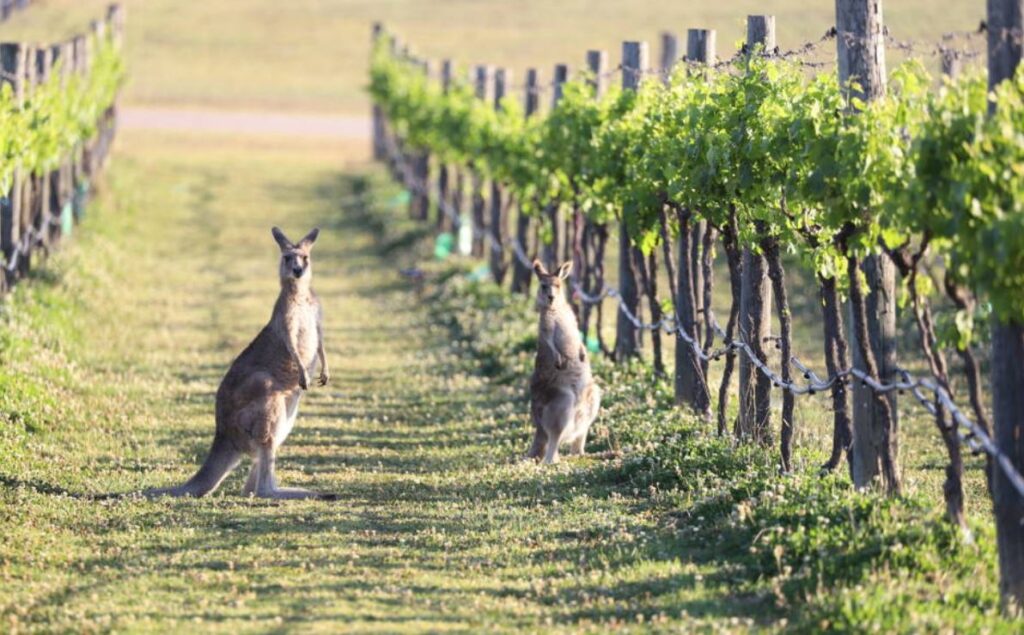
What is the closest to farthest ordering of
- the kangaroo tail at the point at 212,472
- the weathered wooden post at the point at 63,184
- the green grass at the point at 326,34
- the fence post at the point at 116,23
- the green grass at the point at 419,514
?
the green grass at the point at 419,514 → the kangaroo tail at the point at 212,472 → the weathered wooden post at the point at 63,184 → the fence post at the point at 116,23 → the green grass at the point at 326,34

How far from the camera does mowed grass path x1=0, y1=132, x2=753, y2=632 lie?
8.76m

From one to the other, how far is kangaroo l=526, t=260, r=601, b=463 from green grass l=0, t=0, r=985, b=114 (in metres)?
41.2

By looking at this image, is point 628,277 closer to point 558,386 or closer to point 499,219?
point 558,386

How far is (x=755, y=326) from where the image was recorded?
40.1 feet

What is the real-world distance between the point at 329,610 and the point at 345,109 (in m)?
56.5

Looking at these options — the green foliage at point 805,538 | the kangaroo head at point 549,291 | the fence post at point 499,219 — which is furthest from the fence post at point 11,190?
the green foliage at point 805,538

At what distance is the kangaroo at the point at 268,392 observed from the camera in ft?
38.4

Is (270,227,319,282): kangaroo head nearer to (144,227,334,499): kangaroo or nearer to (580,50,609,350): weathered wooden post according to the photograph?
(144,227,334,499): kangaroo

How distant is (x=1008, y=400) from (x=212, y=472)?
18.2 feet

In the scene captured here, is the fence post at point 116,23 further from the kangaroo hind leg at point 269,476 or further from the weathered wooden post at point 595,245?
the kangaroo hind leg at point 269,476

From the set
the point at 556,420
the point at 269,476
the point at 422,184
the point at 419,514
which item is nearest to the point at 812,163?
the point at 419,514

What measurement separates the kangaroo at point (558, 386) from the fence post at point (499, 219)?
958cm

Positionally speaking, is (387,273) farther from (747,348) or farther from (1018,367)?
(1018,367)

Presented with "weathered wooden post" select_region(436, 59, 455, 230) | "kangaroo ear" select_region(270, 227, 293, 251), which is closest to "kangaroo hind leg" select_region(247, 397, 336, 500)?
"kangaroo ear" select_region(270, 227, 293, 251)
